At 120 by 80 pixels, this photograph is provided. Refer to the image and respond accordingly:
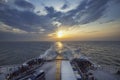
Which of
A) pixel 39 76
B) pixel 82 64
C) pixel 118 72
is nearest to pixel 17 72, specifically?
pixel 39 76

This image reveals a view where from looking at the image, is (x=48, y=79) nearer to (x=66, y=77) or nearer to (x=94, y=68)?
(x=66, y=77)

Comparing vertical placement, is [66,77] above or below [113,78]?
above

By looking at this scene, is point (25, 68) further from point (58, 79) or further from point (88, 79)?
point (88, 79)

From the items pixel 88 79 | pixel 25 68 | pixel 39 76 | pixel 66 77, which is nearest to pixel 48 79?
pixel 39 76

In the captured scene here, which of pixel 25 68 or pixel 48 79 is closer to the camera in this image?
pixel 48 79

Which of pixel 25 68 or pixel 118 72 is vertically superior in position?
pixel 25 68

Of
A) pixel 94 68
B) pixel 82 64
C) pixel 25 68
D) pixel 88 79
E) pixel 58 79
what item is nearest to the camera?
pixel 58 79

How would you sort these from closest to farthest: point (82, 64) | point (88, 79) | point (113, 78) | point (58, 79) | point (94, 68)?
point (58, 79) < point (88, 79) < point (113, 78) < point (94, 68) < point (82, 64)

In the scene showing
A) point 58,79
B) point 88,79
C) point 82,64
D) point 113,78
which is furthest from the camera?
point 82,64

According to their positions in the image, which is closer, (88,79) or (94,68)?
(88,79)
